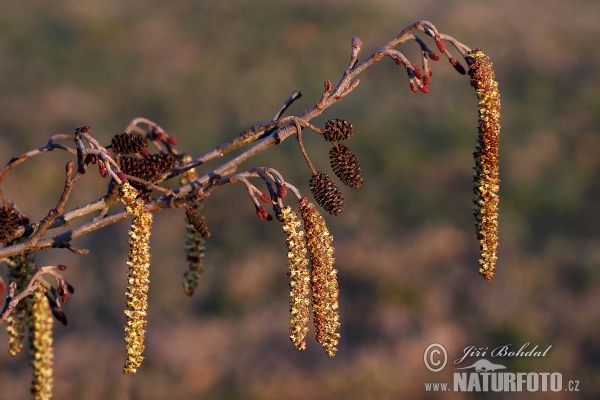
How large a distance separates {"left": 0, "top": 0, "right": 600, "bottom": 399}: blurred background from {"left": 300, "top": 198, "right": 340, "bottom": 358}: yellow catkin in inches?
244

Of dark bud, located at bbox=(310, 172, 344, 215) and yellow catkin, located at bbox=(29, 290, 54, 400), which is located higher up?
dark bud, located at bbox=(310, 172, 344, 215)

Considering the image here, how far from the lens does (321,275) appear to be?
7.34 ft

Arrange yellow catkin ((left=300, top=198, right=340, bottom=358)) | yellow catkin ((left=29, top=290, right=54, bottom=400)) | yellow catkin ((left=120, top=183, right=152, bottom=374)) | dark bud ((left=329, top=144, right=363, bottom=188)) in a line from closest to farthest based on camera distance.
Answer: yellow catkin ((left=120, top=183, right=152, bottom=374)) < yellow catkin ((left=300, top=198, right=340, bottom=358)) < dark bud ((left=329, top=144, right=363, bottom=188)) < yellow catkin ((left=29, top=290, right=54, bottom=400))

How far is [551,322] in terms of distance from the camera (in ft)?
30.8

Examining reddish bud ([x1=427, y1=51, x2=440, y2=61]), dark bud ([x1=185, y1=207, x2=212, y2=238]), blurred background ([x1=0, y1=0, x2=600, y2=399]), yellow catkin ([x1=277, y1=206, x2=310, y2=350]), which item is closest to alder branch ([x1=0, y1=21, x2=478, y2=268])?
reddish bud ([x1=427, y1=51, x2=440, y2=61])

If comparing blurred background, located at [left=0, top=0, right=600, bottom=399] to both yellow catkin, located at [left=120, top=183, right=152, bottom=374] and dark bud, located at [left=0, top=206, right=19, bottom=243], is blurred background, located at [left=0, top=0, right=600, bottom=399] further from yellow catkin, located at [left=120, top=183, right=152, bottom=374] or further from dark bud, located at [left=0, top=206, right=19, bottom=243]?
yellow catkin, located at [left=120, top=183, right=152, bottom=374]

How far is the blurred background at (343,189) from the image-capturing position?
29.3ft

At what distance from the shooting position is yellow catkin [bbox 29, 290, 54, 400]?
2775 millimetres

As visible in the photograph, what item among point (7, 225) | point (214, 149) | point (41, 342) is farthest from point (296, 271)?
point (41, 342)

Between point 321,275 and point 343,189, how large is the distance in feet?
33.7

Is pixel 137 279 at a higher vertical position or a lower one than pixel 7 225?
lower

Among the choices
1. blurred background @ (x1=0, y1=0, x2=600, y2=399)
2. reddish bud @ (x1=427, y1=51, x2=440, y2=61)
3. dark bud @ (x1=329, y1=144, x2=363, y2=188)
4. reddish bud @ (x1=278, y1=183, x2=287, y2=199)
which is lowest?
reddish bud @ (x1=278, y1=183, x2=287, y2=199)

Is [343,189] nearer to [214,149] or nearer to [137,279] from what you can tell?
[214,149]

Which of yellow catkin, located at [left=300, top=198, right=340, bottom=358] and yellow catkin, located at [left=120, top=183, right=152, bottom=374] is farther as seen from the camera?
yellow catkin, located at [left=300, top=198, right=340, bottom=358]
